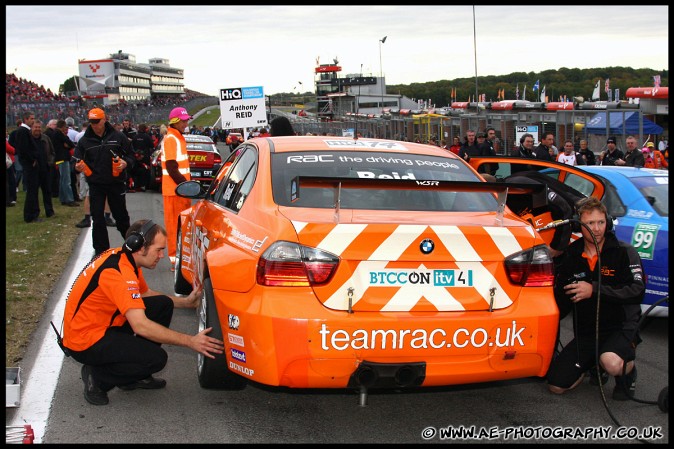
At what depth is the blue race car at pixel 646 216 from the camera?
6207 millimetres

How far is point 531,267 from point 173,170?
5015 millimetres

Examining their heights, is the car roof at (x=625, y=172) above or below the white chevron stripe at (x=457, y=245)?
above

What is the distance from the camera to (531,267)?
4293 mm

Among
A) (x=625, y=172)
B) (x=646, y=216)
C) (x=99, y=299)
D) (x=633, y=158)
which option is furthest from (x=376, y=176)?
(x=633, y=158)

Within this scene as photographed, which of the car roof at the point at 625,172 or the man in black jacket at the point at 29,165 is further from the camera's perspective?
the man in black jacket at the point at 29,165

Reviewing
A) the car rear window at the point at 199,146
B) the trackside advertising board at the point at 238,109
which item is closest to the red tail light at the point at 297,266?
the trackside advertising board at the point at 238,109

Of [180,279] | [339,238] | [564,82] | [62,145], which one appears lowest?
[180,279]

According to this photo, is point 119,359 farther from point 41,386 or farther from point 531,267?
point 531,267

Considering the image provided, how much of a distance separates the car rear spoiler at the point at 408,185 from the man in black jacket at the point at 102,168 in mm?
4947

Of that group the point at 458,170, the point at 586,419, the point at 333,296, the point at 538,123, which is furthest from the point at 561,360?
the point at 538,123

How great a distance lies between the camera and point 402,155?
18.0 ft

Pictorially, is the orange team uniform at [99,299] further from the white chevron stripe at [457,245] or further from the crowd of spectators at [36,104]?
the crowd of spectators at [36,104]

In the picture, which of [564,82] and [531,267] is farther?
[564,82]

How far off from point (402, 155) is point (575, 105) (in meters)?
29.1
